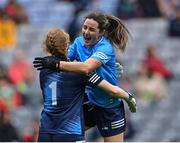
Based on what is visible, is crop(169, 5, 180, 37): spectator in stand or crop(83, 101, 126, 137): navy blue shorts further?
crop(169, 5, 180, 37): spectator in stand

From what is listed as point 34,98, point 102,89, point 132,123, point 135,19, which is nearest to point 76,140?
point 102,89

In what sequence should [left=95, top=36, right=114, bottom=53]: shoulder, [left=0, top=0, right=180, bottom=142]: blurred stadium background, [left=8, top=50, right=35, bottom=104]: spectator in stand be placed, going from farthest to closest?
[left=8, top=50, right=35, bottom=104]: spectator in stand → [left=0, top=0, right=180, bottom=142]: blurred stadium background → [left=95, top=36, right=114, bottom=53]: shoulder

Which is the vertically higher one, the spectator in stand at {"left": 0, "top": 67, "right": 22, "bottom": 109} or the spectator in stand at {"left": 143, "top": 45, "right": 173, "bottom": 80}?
the spectator in stand at {"left": 143, "top": 45, "right": 173, "bottom": 80}

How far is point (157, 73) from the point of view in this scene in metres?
14.8

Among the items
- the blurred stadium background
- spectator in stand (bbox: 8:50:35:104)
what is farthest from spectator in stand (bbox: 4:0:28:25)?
spectator in stand (bbox: 8:50:35:104)

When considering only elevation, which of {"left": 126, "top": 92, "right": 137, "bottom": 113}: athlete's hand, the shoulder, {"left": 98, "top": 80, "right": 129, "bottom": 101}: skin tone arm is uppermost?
the shoulder

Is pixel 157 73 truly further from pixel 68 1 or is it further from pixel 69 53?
pixel 69 53

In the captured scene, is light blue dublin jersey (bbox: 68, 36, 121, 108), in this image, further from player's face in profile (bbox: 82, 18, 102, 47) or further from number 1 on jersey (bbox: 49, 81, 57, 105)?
number 1 on jersey (bbox: 49, 81, 57, 105)

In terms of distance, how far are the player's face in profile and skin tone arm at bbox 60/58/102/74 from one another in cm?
23

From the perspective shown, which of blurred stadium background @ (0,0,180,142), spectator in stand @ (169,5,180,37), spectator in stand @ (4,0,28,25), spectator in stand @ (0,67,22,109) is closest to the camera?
blurred stadium background @ (0,0,180,142)

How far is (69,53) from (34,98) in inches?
284

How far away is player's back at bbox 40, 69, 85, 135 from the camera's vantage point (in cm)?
770

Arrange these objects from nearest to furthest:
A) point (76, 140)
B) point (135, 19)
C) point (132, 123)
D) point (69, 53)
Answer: point (76, 140) → point (69, 53) → point (132, 123) → point (135, 19)


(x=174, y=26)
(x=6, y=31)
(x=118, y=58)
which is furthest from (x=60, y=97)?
(x=6, y=31)
